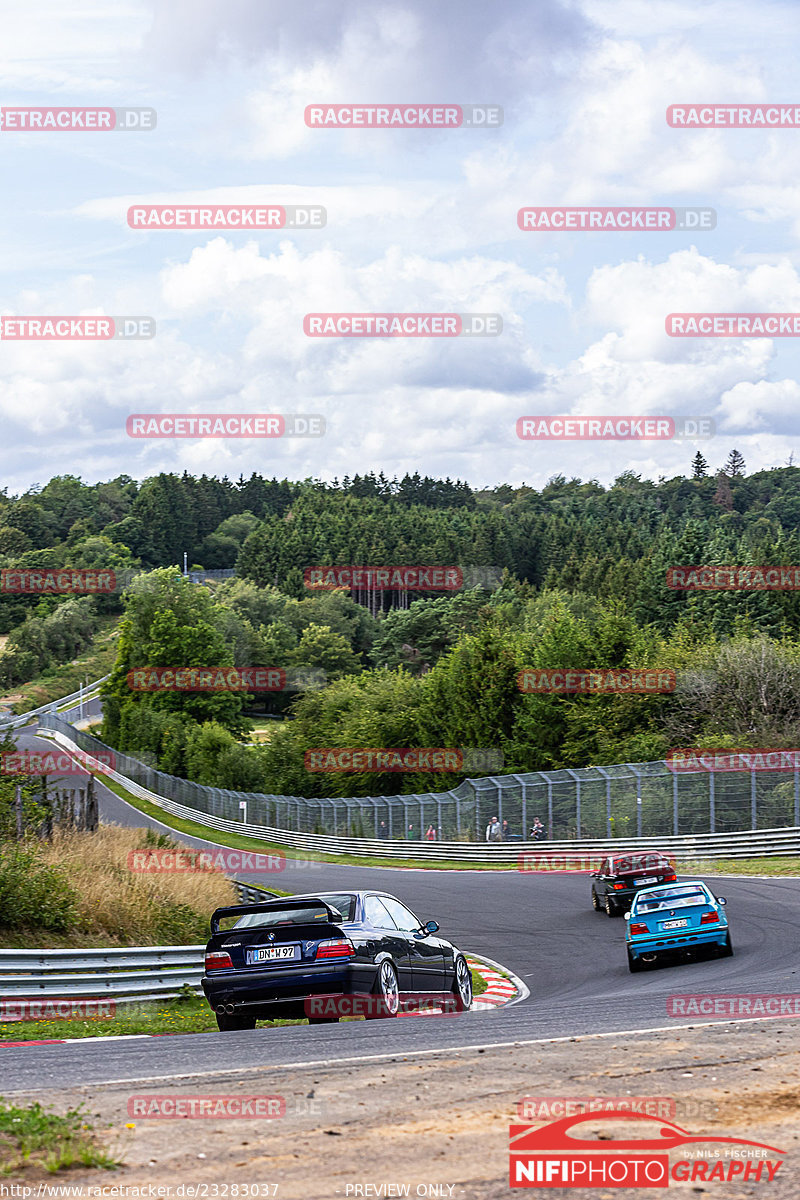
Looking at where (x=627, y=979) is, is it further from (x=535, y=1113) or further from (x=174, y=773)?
(x=174, y=773)

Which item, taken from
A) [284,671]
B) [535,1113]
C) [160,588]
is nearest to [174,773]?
[160,588]

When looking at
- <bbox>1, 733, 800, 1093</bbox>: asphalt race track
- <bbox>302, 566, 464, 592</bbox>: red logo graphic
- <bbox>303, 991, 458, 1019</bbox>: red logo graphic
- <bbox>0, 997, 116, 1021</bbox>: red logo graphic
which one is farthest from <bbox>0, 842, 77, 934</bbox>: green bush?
<bbox>302, 566, 464, 592</bbox>: red logo graphic

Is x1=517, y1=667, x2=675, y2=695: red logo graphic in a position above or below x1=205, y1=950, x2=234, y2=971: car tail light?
above

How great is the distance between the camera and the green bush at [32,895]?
48.5 ft

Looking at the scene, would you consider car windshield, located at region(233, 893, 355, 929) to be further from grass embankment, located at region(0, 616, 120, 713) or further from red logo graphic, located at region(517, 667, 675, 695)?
grass embankment, located at region(0, 616, 120, 713)

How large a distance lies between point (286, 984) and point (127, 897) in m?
6.28

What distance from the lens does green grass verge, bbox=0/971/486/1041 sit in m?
11.5

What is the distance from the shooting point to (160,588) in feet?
358

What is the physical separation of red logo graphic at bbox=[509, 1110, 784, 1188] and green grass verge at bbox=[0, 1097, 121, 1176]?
1.81 meters

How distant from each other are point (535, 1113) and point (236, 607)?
143 metres

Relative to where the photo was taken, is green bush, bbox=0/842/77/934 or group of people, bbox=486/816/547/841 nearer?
green bush, bbox=0/842/77/934

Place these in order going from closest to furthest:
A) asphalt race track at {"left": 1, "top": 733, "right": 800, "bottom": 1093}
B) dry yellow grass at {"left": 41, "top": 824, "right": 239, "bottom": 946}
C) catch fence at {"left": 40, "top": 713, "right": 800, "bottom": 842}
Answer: asphalt race track at {"left": 1, "top": 733, "right": 800, "bottom": 1093} < dry yellow grass at {"left": 41, "top": 824, "right": 239, "bottom": 946} < catch fence at {"left": 40, "top": 713, "right": 800, "bottom": 842}

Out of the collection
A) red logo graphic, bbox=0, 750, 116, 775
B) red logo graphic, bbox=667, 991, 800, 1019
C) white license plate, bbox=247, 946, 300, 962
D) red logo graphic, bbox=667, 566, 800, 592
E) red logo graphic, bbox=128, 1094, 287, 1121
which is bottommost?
red logo graphic, bbox=0, 750, 116, 775

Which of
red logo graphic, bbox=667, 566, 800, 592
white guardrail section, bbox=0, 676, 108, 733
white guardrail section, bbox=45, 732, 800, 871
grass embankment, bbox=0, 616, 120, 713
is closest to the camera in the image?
white guardrail section, bbox=45, 732, 800, 871
